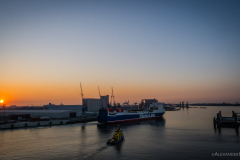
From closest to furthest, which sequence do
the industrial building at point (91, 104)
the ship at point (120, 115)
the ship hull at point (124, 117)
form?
the ship hull at point (124, 117)
the ship at point (120, 115)
the industrial building at point (91, 104)

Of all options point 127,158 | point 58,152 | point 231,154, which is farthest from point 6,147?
point 231,154

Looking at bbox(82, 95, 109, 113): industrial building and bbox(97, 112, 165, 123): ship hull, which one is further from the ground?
bbox(82, 95, 109, 113): industrial building

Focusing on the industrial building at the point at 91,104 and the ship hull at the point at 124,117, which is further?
the industrial building at the point at 91,104

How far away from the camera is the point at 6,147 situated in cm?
2859

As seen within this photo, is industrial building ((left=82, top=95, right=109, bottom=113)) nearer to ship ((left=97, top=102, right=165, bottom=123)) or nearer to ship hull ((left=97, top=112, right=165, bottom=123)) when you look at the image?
ship ((left=97, top=102, right=165, bottom=123))

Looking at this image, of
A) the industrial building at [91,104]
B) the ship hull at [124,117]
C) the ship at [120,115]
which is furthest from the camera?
the industrial building at [91,104]

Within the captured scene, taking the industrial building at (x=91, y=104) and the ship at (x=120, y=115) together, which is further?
the industrial building at (x=91, y=104)

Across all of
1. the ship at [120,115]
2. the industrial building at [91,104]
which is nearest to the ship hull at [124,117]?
the ship at [120,115]

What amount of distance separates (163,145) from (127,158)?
33.2 ft

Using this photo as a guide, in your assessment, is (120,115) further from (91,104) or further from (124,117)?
(91,104)

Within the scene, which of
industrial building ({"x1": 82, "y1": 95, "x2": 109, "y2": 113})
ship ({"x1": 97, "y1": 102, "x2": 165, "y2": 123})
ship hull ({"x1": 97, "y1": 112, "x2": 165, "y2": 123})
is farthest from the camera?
industrial building ({"x1": 82, "y1": 95, "x2": 109, "y2": 113})

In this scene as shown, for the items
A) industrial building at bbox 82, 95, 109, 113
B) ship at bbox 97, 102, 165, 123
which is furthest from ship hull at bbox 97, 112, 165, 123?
industrial building at bbox 82, 95, 109, 113

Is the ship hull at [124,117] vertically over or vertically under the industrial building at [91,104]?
under

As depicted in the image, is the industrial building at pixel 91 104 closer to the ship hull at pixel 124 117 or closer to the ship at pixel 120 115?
the ship at pixel 120 115
